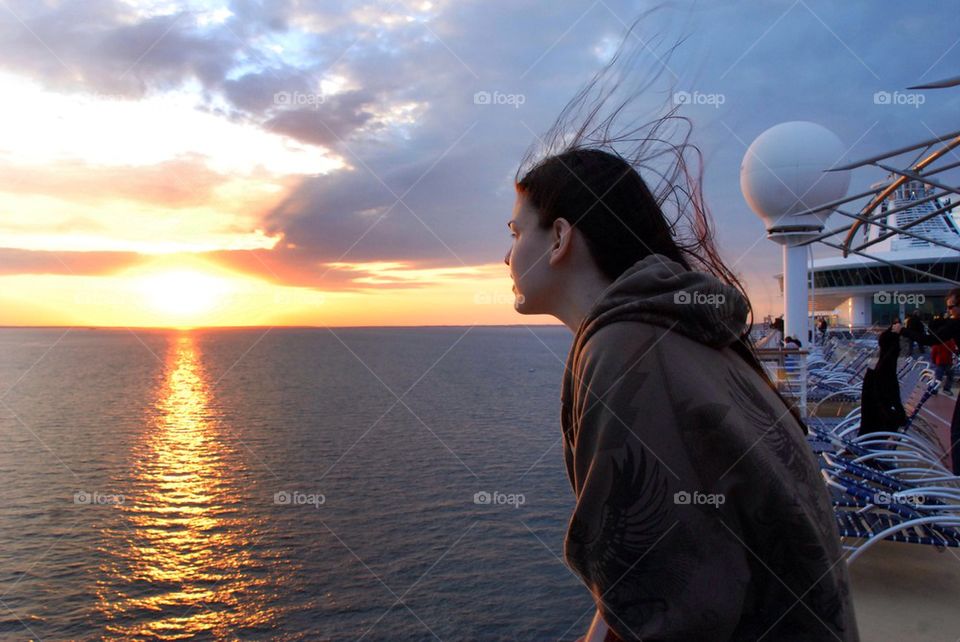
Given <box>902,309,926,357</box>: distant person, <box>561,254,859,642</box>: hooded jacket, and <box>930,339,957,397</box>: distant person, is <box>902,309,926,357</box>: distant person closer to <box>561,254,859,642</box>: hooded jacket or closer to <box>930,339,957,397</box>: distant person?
<box>930,339,957,397</box>: distant person

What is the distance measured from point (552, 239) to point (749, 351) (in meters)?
0.40

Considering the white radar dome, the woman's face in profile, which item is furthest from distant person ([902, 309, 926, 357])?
the woman's face in profile

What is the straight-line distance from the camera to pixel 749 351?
1.30 metres

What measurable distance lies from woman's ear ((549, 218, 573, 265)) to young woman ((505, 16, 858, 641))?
138mm

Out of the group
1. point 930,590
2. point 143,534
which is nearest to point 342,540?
point 143,534

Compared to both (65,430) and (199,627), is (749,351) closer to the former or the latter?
(199,627)

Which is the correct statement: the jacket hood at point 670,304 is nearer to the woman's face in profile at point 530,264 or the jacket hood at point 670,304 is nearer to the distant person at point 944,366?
the woman's face in profile at point 530,264

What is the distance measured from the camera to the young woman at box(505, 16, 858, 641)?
1.00 meters

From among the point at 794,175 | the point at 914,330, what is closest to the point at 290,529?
the point at 914,330

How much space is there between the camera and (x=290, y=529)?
15.6m

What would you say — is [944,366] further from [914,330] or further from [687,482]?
[687,482]

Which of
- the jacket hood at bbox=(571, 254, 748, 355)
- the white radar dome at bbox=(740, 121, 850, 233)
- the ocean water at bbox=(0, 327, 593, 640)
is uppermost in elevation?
the white radar dome at bbox=(740, 121, 850, 233)

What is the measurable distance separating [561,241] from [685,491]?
1.61 ft

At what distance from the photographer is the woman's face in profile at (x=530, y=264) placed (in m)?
1.33
